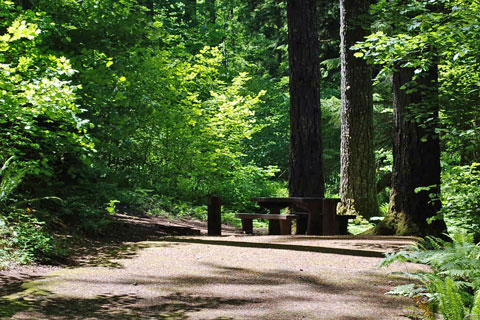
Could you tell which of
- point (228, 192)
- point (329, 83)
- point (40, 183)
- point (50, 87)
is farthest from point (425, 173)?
point (329, 83)

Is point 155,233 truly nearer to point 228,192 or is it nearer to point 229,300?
point 229,300

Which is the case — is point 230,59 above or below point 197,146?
above

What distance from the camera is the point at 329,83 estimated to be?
24438mm

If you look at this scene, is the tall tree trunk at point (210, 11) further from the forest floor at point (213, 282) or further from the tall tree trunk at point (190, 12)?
the forest floor at point (213, 282)

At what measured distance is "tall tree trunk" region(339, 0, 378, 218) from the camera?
39.1 feet

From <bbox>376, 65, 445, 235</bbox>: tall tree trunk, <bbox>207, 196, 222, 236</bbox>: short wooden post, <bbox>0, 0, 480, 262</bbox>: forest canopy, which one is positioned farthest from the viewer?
<bbox>207, 196, 222, 236</bbox>: short wooden post

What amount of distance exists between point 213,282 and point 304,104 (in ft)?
21.0

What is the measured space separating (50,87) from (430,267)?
4.81m

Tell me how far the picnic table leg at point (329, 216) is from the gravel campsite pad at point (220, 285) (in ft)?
5.98

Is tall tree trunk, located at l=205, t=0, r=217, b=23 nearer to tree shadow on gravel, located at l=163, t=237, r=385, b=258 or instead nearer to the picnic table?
the picnic table

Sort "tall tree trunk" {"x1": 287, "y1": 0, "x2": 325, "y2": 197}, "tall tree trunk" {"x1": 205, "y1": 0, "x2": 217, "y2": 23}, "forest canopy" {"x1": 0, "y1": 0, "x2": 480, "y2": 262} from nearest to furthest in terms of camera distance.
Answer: "forest canopy" {"x1": 0, "y1": 0, "x2": 480, "y2": 262}
"tall tree trunk" {"x1": 287, "y1": 0, "x2": 325, "y2": 197}
"tall tree trunk" {"x1": 205, "y1": 0, "x2": 217, "y2": 23}

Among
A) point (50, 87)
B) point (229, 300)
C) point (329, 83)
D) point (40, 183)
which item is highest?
point (329, 83)

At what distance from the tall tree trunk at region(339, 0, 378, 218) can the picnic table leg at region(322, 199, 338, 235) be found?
87.3 inches

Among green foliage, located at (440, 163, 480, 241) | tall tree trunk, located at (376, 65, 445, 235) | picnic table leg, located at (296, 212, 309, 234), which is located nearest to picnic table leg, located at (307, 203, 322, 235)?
picnic table leg, located at (296, 212, 309, 234)
